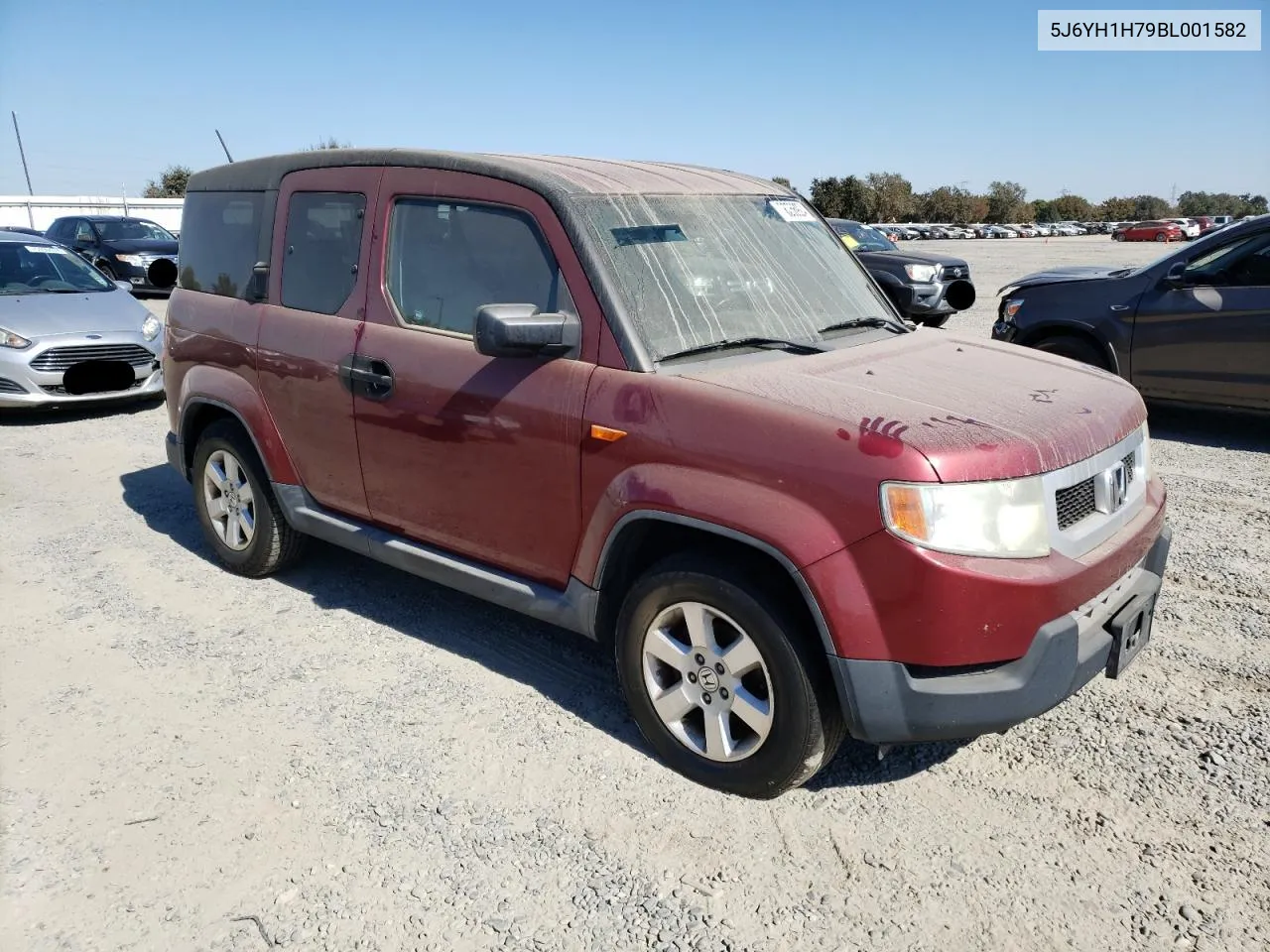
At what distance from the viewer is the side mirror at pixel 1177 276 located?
7.43m

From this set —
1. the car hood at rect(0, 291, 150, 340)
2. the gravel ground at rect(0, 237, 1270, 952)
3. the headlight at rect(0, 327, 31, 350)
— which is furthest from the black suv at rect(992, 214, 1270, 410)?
the headlight at rect(0, 327, 31, 350)

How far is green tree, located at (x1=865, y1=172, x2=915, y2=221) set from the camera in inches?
3445

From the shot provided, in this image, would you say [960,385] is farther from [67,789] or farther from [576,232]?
[67,789]

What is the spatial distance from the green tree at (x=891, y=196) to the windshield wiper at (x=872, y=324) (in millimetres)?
85189

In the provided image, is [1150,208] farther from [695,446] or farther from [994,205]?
[695,446]

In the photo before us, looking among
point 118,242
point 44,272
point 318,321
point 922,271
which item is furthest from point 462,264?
point 118,242

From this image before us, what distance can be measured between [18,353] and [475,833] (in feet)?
24.5

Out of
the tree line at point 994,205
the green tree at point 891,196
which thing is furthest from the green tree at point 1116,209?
the green tree at point 891,196

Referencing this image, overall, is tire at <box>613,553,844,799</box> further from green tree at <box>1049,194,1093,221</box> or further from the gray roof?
green tree at <box>1049,194,1093,221</box>

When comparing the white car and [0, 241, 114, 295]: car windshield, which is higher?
[0, 241, 114, 295]: car windshield

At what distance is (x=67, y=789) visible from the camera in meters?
3.23

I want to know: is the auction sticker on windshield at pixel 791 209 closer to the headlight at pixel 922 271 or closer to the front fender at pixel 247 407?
the front fender at pixel 247 407

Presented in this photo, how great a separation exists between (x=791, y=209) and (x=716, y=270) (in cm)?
90

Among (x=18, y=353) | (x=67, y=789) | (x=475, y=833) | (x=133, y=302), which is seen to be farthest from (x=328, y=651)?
(x=133, y=302)
